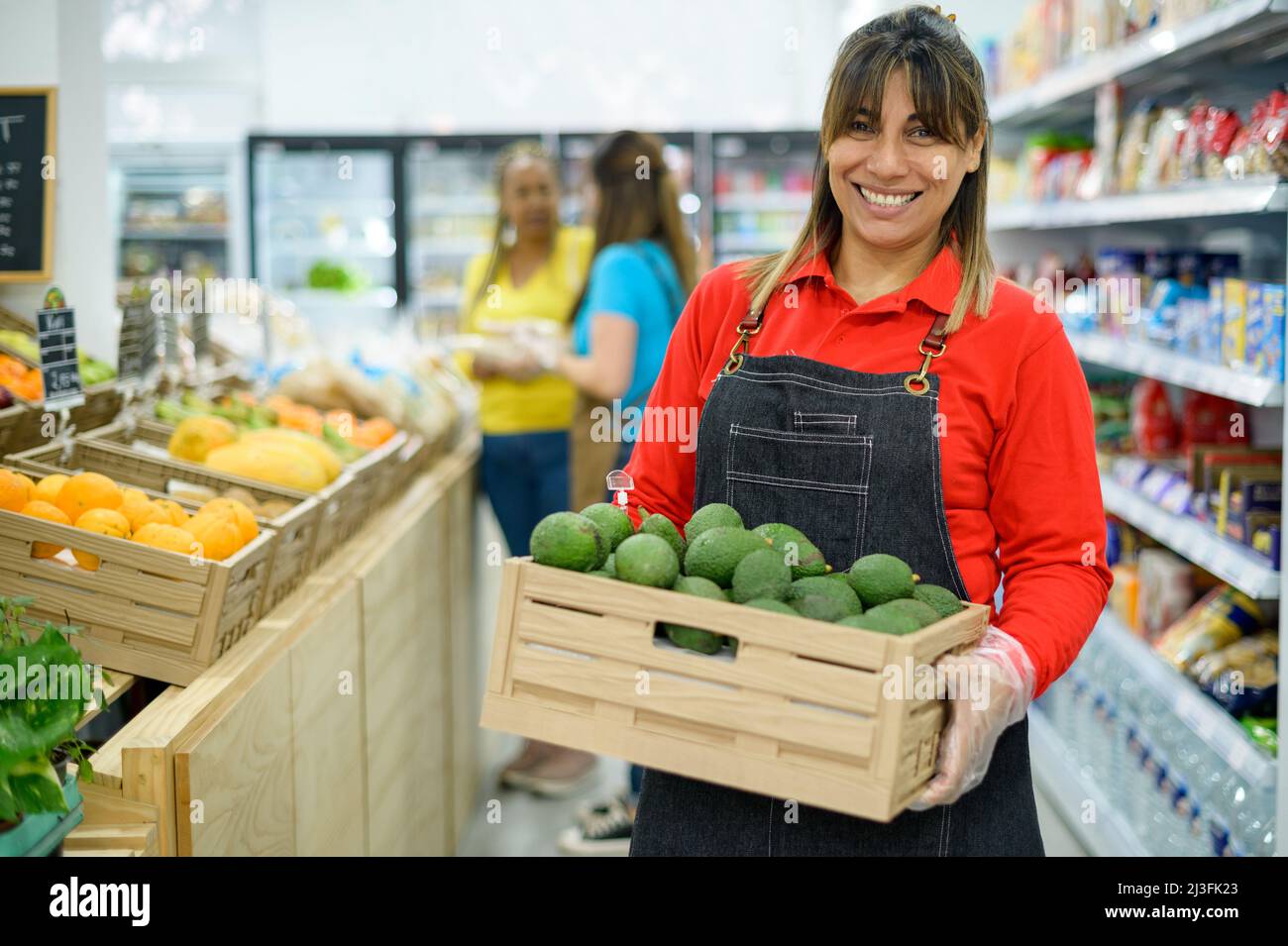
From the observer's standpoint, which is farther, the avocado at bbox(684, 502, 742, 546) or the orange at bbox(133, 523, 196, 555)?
the orange at bbox(133, 523, 196, 555)

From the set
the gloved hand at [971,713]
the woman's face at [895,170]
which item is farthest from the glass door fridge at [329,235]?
the gloved hand at [971,713]

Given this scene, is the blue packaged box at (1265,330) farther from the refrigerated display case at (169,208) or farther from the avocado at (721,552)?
the refrigerated display case at (169,208)

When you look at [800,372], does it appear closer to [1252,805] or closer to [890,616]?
[890,616]

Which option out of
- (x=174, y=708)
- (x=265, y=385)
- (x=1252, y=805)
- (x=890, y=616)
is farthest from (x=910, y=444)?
(x=265, y=385)

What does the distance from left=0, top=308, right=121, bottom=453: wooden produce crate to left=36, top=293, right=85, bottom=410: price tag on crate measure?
0.13ft

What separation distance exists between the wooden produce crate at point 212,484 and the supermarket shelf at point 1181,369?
1849 mm

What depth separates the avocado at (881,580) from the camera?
144cm

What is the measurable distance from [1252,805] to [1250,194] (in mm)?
1331

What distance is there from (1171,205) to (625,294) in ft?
4.58

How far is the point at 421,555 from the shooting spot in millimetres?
3318

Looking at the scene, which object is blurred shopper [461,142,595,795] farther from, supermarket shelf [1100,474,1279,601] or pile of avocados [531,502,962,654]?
pile of avocados [531,502,962,654]

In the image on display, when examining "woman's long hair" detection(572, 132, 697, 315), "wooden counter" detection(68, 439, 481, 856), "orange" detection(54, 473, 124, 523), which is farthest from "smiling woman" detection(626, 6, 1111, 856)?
"woman's long hair" detection(572, 132, 697, 315)

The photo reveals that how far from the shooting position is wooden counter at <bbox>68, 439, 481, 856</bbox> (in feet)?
5.34

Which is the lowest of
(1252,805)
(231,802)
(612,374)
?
(1252,805)
